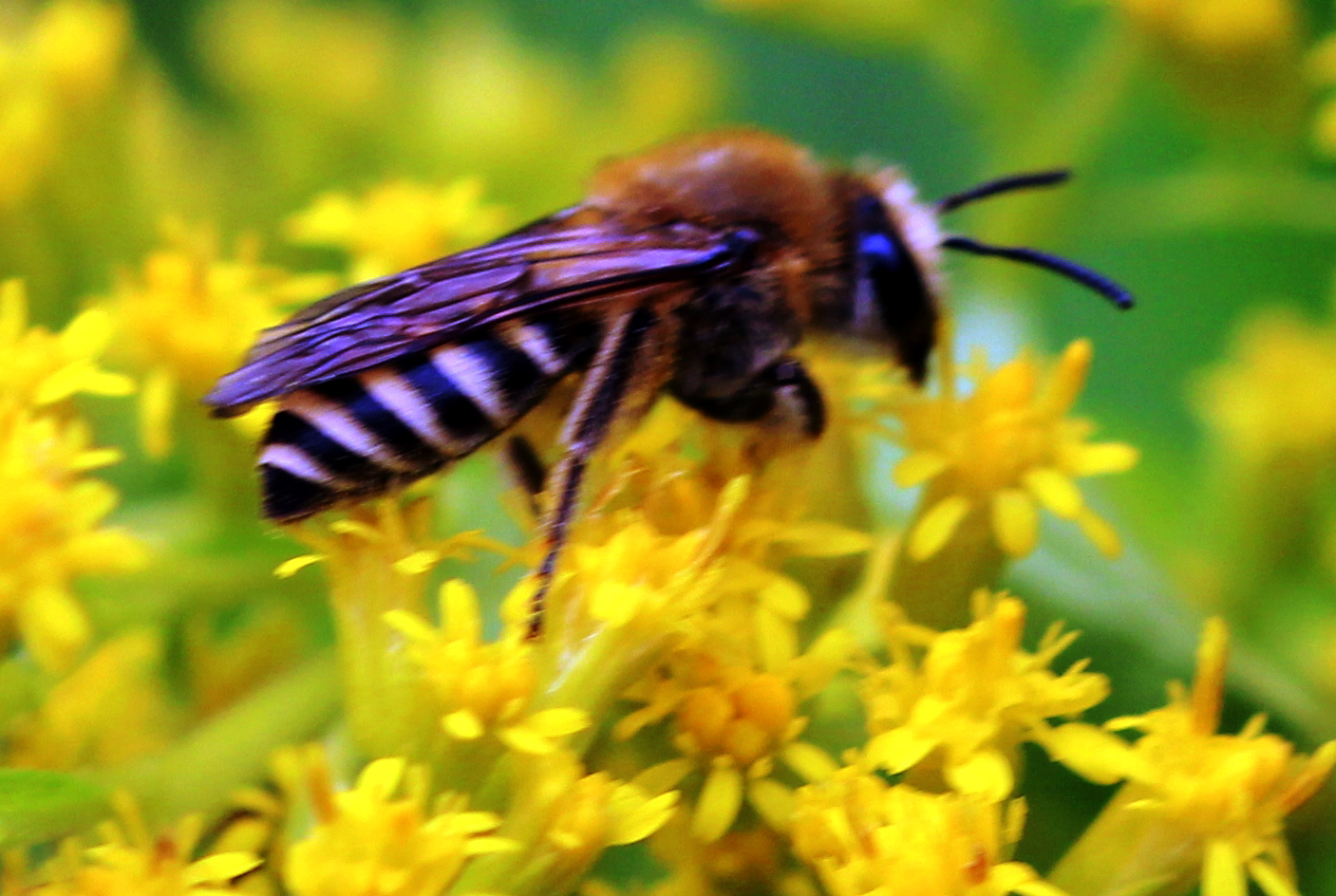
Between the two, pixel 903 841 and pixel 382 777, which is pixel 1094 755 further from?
pixel 382 777

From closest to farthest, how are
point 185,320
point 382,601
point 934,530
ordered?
point 382,601, point 934,530, point 185,320

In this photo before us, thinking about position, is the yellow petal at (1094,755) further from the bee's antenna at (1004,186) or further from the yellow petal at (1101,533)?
the bee's antenna at (1004,186)

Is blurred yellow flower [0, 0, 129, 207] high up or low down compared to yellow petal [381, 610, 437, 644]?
up

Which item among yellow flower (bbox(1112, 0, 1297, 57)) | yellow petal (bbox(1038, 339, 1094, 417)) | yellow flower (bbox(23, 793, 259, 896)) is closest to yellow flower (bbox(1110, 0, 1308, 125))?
yellow flower (bbox(1112, 0, 1297, 57))

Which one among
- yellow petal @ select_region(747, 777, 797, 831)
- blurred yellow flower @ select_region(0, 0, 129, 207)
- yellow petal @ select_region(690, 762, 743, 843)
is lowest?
yellow petal @ select_region(747, 777, 797, 831)

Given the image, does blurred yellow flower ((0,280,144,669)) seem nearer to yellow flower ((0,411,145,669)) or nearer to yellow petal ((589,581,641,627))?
yellow flower ((0,411,145,669))

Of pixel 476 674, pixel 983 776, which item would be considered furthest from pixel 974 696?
pixel 476 674
